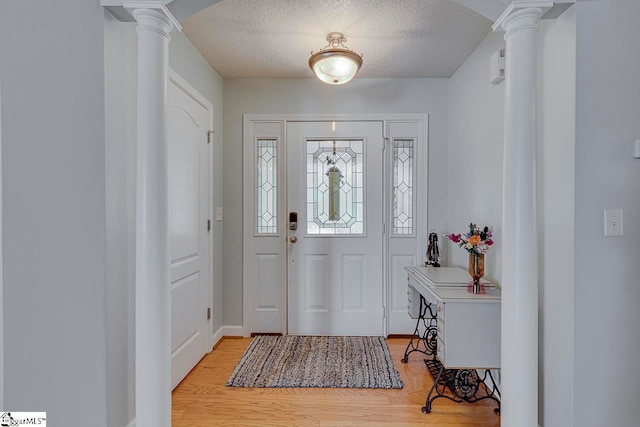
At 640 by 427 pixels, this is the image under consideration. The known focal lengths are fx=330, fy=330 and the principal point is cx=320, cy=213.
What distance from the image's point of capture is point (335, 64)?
2.37 m

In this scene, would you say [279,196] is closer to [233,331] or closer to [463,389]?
[233,331]

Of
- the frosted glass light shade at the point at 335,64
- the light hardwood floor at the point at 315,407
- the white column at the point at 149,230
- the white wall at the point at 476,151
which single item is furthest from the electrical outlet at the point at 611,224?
the white column at the point at 149,230

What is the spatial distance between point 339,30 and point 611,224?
1.94 meters

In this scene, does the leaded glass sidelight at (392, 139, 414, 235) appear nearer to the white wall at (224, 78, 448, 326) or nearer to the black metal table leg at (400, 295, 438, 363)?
the white wall at (224, 78, 448, 326)

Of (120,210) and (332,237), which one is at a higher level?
(120,210)

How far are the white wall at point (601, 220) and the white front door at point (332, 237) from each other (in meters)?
1.86

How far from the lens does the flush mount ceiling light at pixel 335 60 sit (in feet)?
7.59

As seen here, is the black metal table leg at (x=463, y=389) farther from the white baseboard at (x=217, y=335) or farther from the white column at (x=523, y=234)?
the white baseboard at (x=217, y=335)

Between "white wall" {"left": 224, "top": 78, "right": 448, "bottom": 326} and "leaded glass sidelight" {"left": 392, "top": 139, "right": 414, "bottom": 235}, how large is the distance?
18 cm

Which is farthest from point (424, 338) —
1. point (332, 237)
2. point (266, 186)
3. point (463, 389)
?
point (266, 186)

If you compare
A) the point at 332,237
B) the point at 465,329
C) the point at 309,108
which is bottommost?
the point at 465,329

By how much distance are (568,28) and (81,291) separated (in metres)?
2.38

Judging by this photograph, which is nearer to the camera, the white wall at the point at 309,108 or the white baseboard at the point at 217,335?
the white baseboard at the point at 217,335

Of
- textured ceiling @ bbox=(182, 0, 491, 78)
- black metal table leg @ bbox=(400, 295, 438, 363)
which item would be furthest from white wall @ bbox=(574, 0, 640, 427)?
black metal table leg @ bbox=(400, 295, 438, 363)
